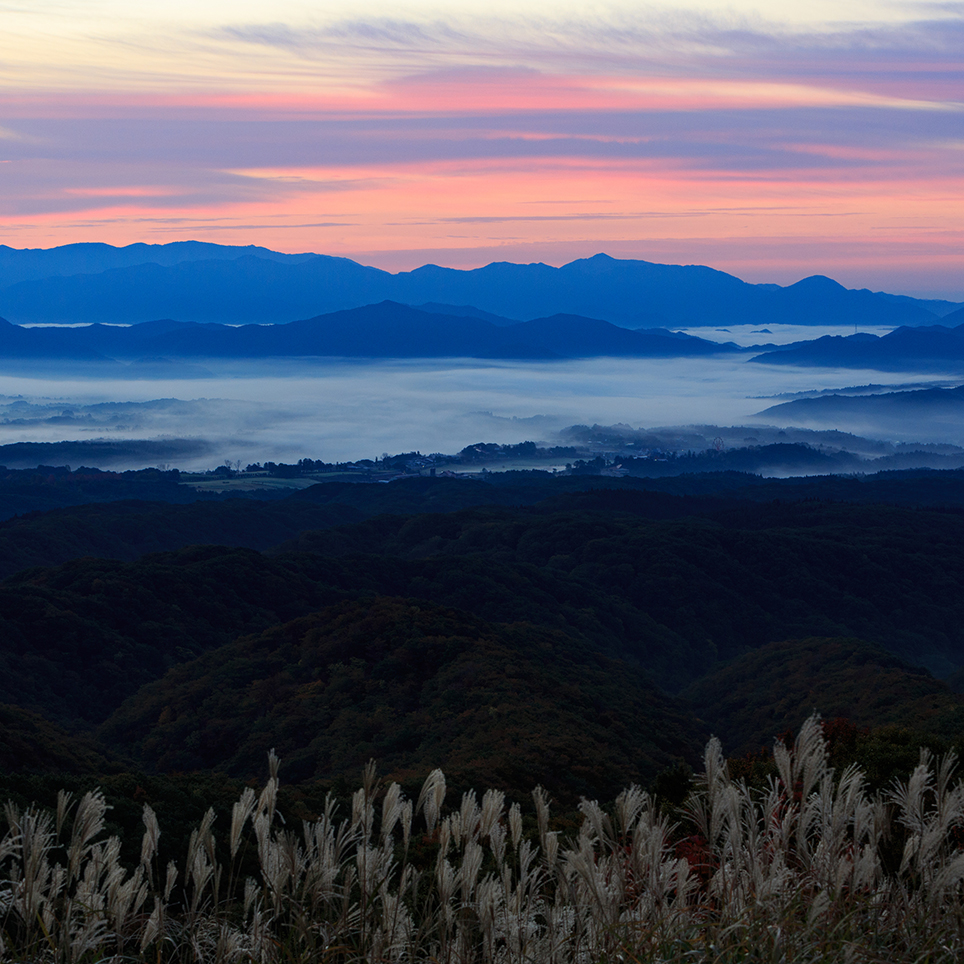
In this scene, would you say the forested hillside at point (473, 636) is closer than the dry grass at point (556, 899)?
No

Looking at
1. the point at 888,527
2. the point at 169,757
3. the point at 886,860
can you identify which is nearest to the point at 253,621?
the point at 169,757

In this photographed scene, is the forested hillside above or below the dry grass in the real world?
below

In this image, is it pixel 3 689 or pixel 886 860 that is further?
pixel 3 689

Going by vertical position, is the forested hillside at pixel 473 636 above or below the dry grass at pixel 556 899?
below

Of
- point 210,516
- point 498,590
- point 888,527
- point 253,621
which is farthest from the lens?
point 210,516

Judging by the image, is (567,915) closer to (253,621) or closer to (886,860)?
(886,860)

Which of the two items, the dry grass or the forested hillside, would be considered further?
the forested hillside

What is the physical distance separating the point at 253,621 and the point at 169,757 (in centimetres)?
2744

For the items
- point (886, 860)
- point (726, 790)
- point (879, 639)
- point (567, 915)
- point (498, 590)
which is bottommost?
point (879, 639)

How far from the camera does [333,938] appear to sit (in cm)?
637

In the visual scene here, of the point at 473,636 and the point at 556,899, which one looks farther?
the point at 473,636

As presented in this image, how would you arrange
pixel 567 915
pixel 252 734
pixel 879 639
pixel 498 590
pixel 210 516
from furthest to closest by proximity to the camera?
pixel 210 516, pixel 879 639, pixel 498 590, pixel 252 734, pixel 567 915

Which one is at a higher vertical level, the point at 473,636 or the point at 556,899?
the point at 556,899

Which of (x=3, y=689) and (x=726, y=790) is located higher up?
(x=726, y=790)
